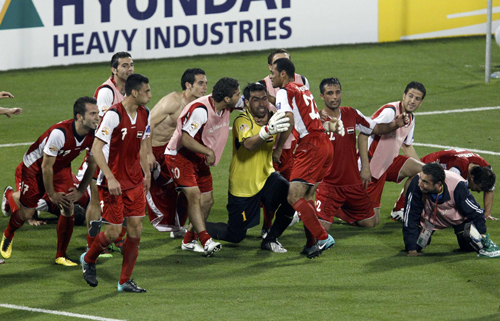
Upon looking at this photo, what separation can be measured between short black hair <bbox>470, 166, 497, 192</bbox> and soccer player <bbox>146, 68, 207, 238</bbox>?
340cm

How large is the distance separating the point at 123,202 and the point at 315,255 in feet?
7.59

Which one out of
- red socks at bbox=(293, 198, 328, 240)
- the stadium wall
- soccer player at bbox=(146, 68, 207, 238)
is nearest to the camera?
red socks at bbox=(293, 198, 328, 240)

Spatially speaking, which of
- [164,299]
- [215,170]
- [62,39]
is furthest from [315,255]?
[62,39]

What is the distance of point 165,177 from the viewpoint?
1094 cm

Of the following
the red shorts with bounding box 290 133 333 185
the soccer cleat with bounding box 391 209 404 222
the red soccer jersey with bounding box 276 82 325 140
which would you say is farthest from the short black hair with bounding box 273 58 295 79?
the soccer cleat with bounding box 391 209 404 222

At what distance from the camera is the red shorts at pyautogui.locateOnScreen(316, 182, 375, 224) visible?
10.7 metres

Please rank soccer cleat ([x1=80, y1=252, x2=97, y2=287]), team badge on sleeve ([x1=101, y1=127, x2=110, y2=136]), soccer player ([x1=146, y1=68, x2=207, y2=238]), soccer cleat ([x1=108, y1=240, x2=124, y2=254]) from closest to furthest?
team badge on sleeve ([x1=101, y1=127, x2=110, y2=136]) < soccer cleat ([x1=80, y1=252, x2=97, y2=287]) < soccer cleat ([x1=108, y1=240, x2=124, y2=254]) < soccer player ([x1=146, y1=68, x2=207, y2=238])

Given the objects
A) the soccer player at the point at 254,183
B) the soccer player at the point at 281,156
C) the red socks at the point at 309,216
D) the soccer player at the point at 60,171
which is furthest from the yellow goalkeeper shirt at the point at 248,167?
the soccer player at the point at 60,171

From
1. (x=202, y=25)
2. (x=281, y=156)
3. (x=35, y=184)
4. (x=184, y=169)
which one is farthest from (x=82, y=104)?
(x=202, y=25)

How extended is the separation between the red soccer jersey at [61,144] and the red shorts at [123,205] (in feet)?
2.98

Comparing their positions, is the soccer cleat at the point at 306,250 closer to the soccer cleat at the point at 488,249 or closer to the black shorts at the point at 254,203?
the black shorts at the point at 254,203

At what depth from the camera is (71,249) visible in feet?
33.1

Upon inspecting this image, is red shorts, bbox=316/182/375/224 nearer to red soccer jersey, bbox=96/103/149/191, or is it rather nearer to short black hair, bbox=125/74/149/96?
red soccer jersey, bbox=96/103/149/191

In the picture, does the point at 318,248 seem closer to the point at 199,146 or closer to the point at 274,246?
the point at 274,246
